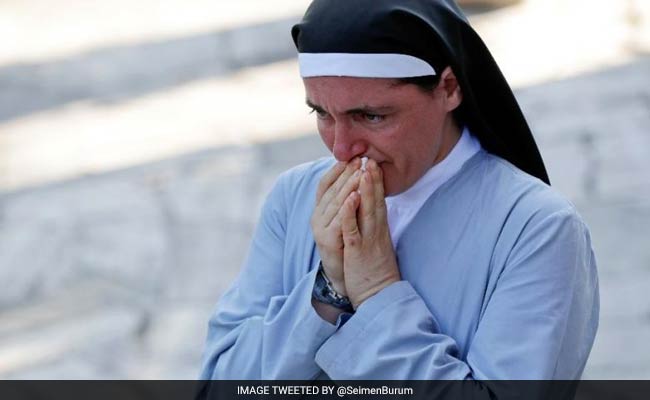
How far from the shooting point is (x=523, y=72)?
7.96m

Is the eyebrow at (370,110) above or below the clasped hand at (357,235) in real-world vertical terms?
above

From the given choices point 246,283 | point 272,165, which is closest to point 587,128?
point 272,165

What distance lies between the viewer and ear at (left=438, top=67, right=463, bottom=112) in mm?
2709

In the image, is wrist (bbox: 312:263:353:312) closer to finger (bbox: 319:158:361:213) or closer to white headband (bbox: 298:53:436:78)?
finger (bbox: 319:158:361:213)

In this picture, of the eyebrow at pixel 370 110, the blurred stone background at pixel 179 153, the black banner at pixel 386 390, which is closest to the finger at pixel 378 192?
the eyebrow at pixel 370 110

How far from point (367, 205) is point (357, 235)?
6cm

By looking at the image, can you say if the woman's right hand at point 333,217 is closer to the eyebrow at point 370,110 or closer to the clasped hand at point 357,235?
the clasped hand at point 357,235

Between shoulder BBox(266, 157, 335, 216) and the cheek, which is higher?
the cheek

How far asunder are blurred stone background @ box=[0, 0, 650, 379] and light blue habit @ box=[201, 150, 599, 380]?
250cm

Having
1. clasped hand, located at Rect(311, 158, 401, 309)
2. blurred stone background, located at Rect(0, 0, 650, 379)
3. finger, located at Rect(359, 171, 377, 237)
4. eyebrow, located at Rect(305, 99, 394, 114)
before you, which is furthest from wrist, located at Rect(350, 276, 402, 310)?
blurred stone background, located at Rect(0, 0, 650, 379)

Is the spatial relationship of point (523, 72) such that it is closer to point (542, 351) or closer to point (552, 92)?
point (552, 92)

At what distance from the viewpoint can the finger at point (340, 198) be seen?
2711 millimetres

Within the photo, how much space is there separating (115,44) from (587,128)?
339 cm

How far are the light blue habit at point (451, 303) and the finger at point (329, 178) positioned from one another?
14 cm
